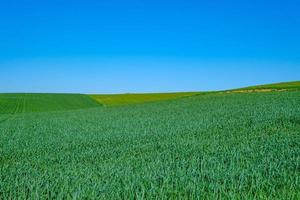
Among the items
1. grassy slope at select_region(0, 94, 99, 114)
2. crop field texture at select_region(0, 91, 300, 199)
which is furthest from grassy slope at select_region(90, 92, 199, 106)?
crop field texture at select_region(0, 91, 300, 199)

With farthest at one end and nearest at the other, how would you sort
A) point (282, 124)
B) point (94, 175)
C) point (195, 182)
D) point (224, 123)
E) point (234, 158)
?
point (224, 123) < point (282, 124) < point (234, 158) < point (94, 175) < point (195, 182)

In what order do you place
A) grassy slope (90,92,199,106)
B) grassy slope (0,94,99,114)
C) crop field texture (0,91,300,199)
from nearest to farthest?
crop field texture (0,91,300,199), grassy slope (0,94,99,114), grassy slope (90,92,199,106)

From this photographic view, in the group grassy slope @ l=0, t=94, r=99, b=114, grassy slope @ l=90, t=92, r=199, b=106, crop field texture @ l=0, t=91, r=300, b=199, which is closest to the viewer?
crop field texture @ l=0, t=91, r=300, b=199

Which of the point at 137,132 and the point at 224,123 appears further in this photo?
the point at 224,123

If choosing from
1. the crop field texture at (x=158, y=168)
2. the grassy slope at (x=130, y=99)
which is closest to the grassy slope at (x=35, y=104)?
the grassy slope at (x=130, y=99)

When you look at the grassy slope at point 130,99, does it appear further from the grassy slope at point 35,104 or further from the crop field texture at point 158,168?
the crop field texture at point 158,168

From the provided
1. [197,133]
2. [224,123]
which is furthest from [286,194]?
[224,123]

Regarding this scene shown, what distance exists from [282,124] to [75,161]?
Answer: 10.6 meters

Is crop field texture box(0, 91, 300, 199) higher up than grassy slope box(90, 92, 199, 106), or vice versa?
crop field texture box(0, 91, 300, 199)

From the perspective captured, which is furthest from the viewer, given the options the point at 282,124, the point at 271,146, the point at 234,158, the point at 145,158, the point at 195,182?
the point at 282,124

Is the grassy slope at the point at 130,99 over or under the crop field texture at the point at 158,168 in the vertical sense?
under

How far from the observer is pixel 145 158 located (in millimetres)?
11609

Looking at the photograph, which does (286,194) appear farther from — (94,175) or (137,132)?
(137,132)

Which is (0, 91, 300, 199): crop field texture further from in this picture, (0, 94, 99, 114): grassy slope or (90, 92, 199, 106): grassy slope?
(90, 92, 199, 106): grassy slope
